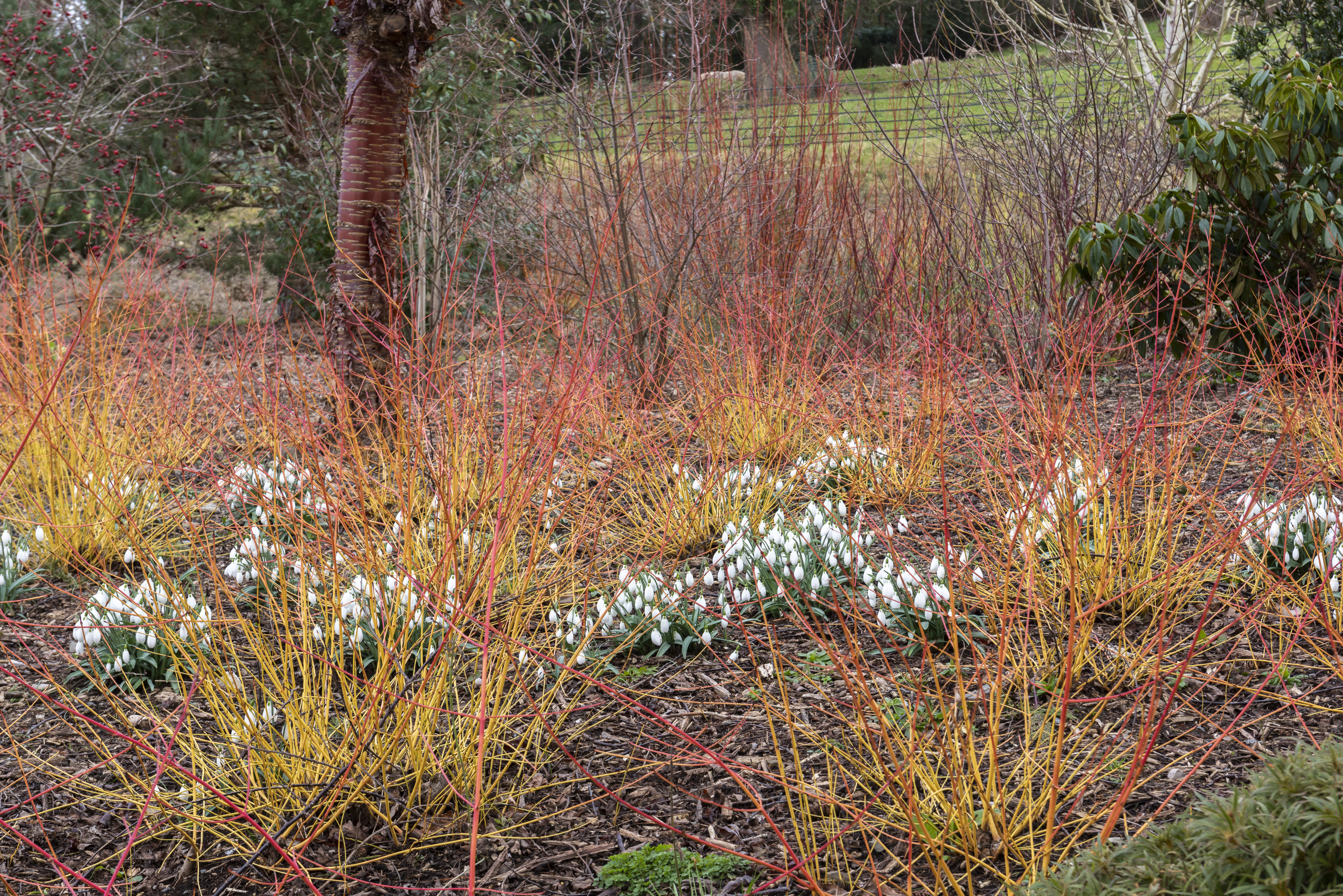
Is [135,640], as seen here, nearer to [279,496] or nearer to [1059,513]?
[279,496]

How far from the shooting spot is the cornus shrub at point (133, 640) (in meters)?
2.50

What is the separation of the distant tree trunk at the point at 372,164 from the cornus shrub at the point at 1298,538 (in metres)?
3.12

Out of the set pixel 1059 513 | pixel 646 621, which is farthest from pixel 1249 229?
pixel 646 621

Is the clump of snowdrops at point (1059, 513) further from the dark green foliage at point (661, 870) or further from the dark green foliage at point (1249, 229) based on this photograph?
the dark green foliage at point (1249, 229)

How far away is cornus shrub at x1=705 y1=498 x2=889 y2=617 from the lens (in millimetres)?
2908

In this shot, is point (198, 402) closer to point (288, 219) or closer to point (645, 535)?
point (645, 535)

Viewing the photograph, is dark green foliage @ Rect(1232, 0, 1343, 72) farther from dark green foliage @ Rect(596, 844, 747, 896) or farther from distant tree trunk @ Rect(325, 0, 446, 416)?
dark green foliage @ Rect(596, 844, 747, 896)

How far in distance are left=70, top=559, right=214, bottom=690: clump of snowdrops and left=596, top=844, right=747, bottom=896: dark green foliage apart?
1.21 m

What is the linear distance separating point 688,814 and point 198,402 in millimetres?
4120

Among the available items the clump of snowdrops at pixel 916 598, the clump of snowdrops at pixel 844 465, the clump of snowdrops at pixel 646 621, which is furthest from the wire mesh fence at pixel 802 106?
the clump of snowdrops at pixel 916 598

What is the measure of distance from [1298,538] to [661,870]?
7.07 feet

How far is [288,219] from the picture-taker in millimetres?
8328

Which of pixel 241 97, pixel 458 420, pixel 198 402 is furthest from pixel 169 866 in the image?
pixel 241 97

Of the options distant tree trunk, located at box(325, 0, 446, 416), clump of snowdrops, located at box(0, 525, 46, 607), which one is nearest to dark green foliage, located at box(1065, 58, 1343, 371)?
distant tree trunk, located at box(325, 0, 446, 416)
